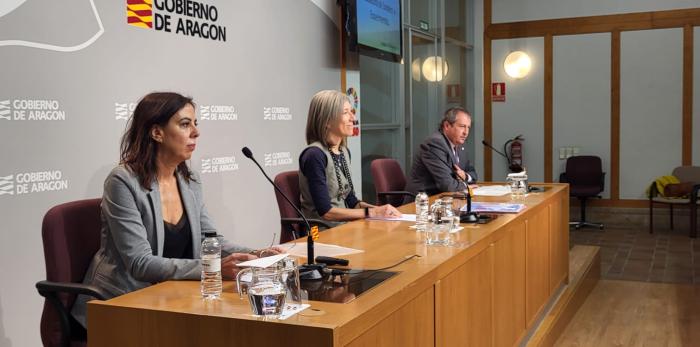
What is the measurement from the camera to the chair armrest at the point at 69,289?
209cm

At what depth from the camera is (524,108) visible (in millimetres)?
9250

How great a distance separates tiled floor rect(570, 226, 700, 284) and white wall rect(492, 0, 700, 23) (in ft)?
8.54

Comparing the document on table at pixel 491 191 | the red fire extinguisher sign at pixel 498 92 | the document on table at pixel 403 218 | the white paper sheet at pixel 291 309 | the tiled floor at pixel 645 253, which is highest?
the red fire extinguisher sign at pixel 498 92

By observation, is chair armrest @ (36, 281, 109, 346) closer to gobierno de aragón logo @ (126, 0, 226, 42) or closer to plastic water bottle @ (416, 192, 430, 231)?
plastic water bottle @ (416, 192, 430, 231)

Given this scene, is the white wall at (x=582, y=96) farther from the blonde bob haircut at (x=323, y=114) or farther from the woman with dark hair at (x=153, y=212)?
the woman with dark hair at (x=153, y=212)

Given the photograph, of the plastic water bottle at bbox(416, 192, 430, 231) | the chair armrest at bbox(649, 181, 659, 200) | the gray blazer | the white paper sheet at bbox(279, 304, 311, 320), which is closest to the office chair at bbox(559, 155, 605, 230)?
the chair armrest at bbox(649, 181, 659, 200)

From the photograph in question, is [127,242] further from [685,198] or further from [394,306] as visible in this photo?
[685,198]

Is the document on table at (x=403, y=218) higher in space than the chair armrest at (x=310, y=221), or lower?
higher

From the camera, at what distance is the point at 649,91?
8.63 m

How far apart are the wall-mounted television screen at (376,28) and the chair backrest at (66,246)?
3.60 m

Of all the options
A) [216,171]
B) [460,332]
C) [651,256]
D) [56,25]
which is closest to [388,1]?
[216,171]

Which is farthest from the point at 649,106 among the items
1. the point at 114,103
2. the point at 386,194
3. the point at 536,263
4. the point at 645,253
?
the point at 114,103

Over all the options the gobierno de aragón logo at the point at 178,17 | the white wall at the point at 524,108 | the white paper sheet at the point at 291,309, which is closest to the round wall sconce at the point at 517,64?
the white wall at the point at 524,108

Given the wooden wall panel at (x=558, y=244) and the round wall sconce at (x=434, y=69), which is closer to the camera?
the wooden wall panel at (x=558, y=244)
